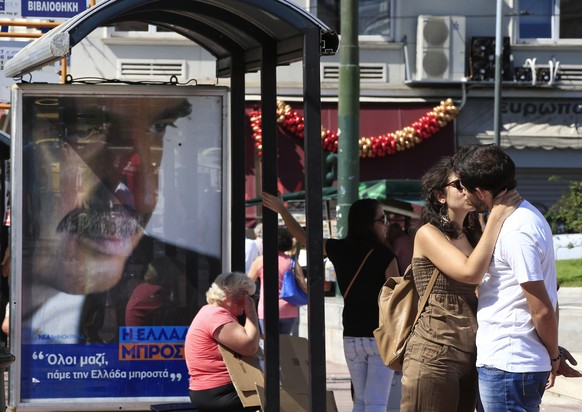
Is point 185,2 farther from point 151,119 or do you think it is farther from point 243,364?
point 243,364

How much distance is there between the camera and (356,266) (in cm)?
691

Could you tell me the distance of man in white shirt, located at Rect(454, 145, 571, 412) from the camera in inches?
171

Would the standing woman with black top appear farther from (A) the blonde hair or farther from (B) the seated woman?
(B) the seated woman

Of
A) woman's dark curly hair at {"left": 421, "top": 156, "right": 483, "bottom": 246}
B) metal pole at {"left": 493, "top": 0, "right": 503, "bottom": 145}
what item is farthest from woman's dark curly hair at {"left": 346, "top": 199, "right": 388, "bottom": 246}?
metal pole at {"left": 493, "top": 0, "right": 503, "bottom": 145}

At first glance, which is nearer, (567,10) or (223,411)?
(223,411)

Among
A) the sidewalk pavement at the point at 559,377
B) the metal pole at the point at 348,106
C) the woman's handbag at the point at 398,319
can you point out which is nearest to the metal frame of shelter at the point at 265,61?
the woman's handbag at the point at 398,319

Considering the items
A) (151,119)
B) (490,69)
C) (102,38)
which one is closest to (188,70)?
(102,38)

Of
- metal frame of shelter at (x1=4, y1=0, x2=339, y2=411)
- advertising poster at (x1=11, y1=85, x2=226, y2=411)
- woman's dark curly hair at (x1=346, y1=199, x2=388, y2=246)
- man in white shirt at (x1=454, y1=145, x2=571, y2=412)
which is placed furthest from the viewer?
advertising poster at (x1=11, y1=85, x2=226, y2=411)

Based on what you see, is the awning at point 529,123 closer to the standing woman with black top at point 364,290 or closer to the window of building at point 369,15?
the window of building at point 369,15

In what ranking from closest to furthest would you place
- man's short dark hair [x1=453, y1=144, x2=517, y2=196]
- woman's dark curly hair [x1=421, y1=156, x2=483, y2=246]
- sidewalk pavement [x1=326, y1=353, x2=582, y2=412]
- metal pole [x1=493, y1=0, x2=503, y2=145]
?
1. man's short dark hair [x1=453, y1=144, x2=517, y2=196]
2. woman's dark curly hair [x1=421, y1=156, x2=483, y2=246]
3. sidewalk pavement [x1=326, y1=353, x2=582, y2=412]
4. metal pole [x1=493, y1=0, x2=503, y2=145]

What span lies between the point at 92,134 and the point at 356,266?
193 centimetres

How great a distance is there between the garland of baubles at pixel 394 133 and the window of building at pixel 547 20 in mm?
2564

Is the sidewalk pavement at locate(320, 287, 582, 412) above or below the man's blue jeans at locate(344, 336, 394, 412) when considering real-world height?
below

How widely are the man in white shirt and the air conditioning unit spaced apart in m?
19.0
